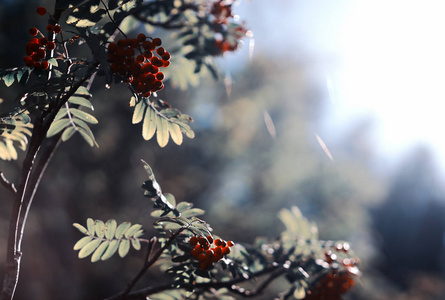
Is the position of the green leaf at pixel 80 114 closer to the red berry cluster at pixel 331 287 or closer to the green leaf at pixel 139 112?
the green leaf at pixel 139 112

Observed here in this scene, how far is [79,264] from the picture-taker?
843 centimetres

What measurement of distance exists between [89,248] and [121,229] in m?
0.15

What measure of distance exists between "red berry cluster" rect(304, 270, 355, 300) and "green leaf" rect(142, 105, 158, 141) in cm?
108

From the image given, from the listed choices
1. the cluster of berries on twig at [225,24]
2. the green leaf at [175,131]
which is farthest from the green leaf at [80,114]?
the cluster of berries on twig at [225,24]

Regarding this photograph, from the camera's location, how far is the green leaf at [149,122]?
138 centimetres

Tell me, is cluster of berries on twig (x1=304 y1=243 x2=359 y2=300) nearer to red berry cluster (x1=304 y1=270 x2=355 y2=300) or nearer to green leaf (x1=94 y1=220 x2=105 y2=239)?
red berry cluster (x1=304 y1=270 x2=355 y2=300)

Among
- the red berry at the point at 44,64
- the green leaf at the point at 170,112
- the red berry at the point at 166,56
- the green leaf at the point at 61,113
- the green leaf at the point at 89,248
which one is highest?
the red berry at the point at 166,56

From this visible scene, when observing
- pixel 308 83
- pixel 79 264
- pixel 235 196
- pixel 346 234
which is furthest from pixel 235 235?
pixel 308 83

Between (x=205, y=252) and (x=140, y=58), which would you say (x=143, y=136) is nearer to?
(x=140, y=58)

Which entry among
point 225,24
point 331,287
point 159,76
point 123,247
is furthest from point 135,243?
point 225,24

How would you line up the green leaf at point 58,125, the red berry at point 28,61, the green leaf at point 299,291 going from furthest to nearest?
the green leaf at point 299,291 → the green leaf at point 58,125 → the red berry at point 28,61

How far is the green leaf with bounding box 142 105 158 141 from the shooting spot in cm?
138

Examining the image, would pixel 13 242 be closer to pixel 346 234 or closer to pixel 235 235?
pixel 235 235

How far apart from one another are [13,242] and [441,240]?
78.9ft
